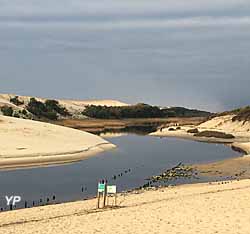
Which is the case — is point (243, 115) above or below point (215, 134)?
above

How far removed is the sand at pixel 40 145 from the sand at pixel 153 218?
18.4 m

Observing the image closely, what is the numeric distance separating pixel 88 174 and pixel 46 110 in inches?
3948

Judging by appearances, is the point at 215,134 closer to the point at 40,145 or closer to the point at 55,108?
the point at 40,145

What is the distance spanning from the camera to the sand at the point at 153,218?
1466cm

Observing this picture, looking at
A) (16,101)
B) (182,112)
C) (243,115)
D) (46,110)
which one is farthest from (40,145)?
(182,112)

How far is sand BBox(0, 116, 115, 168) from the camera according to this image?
40.4m

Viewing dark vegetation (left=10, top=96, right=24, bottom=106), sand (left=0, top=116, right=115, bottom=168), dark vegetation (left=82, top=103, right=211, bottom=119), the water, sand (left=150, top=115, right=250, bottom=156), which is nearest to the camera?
the water

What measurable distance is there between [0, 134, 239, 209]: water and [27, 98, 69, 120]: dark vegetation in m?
74.0

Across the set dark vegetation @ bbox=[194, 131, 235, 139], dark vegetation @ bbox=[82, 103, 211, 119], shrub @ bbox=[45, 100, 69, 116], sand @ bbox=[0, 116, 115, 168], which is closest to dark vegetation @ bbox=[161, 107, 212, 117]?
dark vegetation @ bbox=[82, 103, 211, 119]

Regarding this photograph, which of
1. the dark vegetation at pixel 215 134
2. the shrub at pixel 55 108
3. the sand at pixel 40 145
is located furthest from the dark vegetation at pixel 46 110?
the sand at pixel 40 145

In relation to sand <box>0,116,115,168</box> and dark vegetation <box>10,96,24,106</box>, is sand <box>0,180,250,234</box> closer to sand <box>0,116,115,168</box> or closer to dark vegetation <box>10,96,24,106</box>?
sand <box>0,116,115,168</box>

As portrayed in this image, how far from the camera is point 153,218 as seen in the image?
1608 cm

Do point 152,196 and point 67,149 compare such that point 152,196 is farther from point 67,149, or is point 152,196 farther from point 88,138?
point 88,138

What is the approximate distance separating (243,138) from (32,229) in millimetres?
60165
